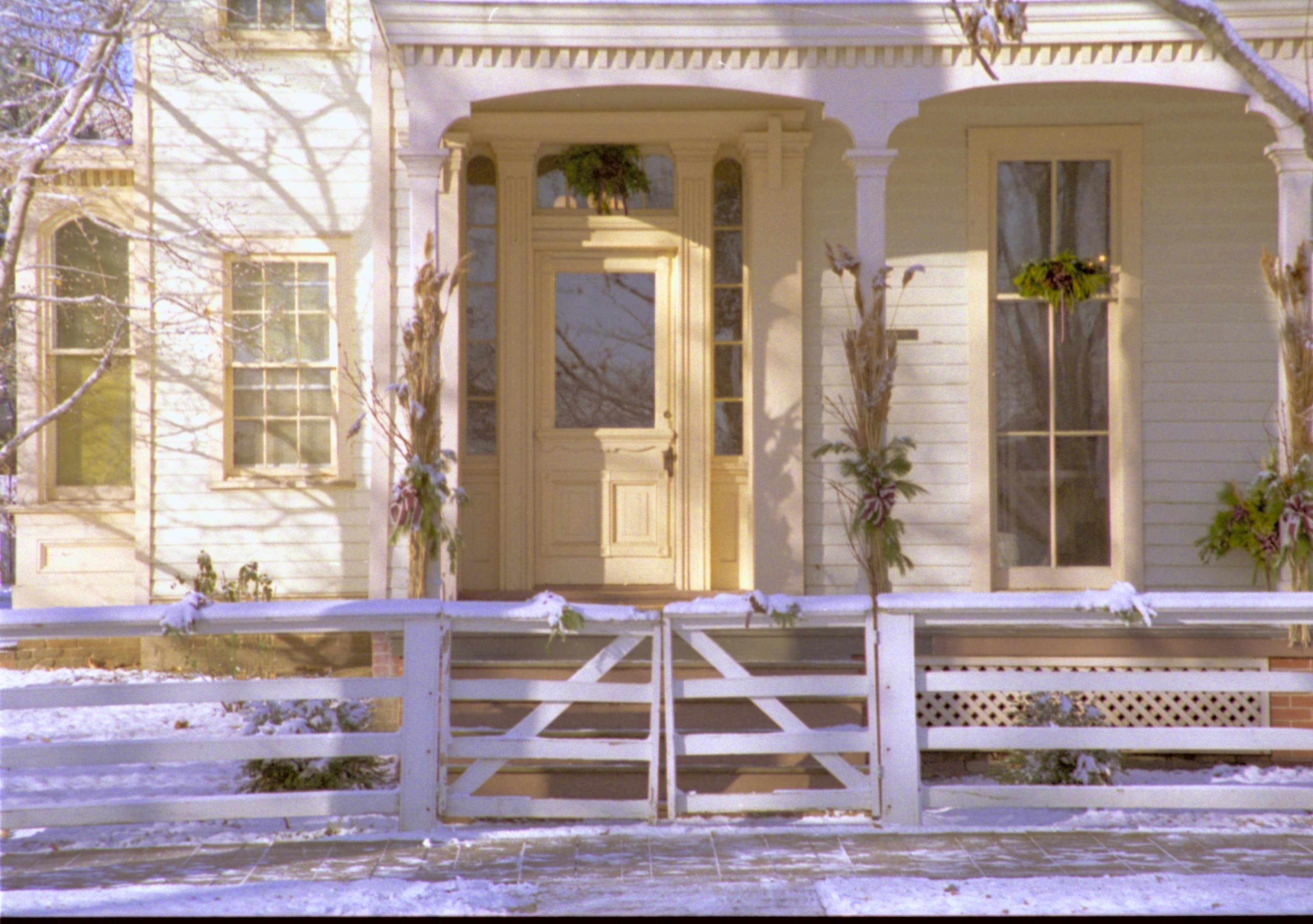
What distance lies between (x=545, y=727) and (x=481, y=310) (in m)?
3.79

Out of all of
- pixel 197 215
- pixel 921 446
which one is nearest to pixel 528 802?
pixel 921 446

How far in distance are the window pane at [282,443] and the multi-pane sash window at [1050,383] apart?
4588mm

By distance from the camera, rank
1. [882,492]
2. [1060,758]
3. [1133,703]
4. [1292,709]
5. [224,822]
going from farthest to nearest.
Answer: [1133,703] → [1292,709] → [882,492] → [1060,758] → [224,822]

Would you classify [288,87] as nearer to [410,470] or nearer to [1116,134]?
[410,470]

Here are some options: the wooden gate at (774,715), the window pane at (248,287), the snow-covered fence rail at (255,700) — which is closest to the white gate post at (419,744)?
the snow-covered fence rail at (255,700)

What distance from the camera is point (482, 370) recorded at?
305 inches

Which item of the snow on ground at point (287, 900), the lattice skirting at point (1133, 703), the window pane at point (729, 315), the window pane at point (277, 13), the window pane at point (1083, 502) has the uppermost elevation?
the window pane at point (277, 13)

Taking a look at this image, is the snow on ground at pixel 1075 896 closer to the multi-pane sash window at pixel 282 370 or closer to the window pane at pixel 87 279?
the multi-pane sash window at pixel 282 370

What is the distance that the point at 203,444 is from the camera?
311 inches

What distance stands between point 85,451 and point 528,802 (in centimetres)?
548

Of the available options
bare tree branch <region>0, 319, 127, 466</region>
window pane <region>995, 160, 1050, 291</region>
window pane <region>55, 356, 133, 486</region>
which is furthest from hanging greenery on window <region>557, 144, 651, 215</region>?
window pane <region>55, 356, 133, 486</region>

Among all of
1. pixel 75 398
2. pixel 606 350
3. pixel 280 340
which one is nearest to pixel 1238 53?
pixel 606 350

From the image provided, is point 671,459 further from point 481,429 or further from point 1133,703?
point 1133,703

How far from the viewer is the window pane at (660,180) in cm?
775
